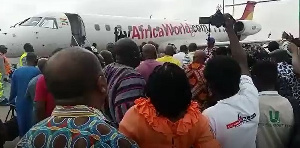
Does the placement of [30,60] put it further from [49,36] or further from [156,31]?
[156,31]

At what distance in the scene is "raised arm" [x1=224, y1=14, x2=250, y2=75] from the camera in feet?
11.2

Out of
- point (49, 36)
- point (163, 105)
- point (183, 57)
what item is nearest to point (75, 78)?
point (163, 105)

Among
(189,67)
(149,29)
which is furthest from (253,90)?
(149,29)

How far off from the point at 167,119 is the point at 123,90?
1.28 meters

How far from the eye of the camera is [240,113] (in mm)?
2760

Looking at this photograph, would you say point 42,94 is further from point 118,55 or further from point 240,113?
point 240,113

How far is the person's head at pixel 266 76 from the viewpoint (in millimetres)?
3225

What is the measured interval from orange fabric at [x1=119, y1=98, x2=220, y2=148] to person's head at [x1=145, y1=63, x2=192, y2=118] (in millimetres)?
45

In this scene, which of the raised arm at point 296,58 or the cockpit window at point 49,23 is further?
the cockpit window at point 49,23

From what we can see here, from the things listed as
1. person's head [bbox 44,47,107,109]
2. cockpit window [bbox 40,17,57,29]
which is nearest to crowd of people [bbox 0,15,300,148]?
person's head [bbox 44,47,107,109]

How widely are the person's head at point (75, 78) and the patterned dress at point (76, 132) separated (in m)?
0.04

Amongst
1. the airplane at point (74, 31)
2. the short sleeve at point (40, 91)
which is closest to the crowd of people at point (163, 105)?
the short sleeve at point (40, 91)

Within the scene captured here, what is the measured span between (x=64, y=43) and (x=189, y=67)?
1197cm

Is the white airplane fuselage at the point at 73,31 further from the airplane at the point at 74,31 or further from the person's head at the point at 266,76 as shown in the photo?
the person's head at the point at 266,76
